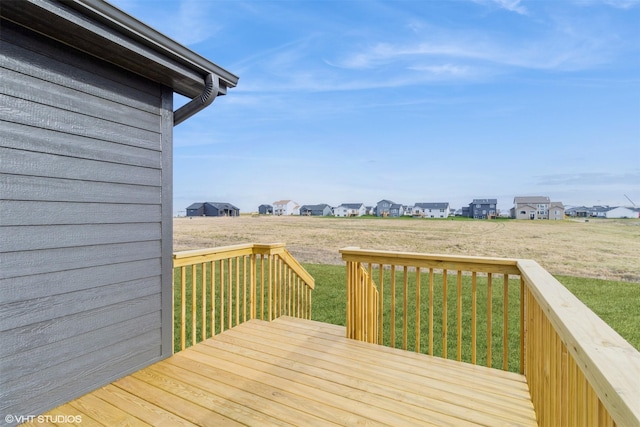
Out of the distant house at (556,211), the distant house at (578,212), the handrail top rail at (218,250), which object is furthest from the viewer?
the distant house at (578,212)

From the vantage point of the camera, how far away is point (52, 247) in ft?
6.66

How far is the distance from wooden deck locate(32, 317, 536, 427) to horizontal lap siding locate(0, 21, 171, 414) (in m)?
0.31

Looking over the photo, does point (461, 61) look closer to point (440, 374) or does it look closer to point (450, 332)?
point (450, 332)

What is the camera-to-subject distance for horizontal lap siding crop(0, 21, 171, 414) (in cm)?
186

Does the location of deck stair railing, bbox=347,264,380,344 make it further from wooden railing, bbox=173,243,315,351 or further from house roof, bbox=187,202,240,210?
house roof, bbox=187,202,240,210

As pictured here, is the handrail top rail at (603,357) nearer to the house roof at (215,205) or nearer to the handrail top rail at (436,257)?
the handrail top rail at (436,257)

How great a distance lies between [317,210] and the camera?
65062mm

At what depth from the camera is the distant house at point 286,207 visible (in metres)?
69.8

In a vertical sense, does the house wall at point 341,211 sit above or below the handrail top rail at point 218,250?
above

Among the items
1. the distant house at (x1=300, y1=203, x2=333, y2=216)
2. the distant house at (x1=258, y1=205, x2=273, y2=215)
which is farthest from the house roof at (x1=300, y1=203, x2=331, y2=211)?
the distant house at (x1=258, y1=205, x2=273, y2=215)

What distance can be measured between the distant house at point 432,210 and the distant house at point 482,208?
175 inches

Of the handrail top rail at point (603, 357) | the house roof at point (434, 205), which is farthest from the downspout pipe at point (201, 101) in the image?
the house roof at point (434, 205)

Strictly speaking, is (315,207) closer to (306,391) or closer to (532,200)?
(532,200)

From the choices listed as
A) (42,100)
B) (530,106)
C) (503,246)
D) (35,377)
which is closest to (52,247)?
(35,377)
